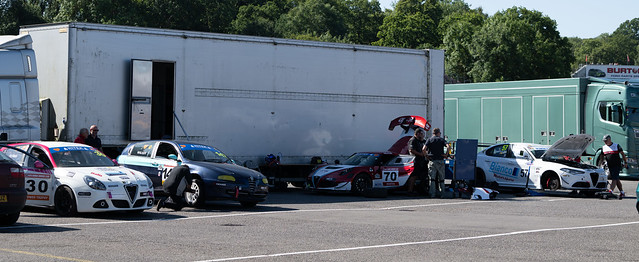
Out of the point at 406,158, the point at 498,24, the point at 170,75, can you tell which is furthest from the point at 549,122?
the point at 498,24

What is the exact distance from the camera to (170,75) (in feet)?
67.3

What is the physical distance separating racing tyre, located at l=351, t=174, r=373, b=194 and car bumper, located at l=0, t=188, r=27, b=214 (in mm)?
10525

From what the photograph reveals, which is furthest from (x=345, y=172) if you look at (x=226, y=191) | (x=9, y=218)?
(x=9, y=218)

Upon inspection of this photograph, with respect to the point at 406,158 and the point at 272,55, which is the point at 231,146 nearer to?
the point at 272,55

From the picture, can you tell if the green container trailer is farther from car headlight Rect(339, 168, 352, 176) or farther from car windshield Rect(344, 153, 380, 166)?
car headlight Rect(339, 168, 352, 176)

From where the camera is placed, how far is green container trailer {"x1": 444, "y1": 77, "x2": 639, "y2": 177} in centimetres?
2944

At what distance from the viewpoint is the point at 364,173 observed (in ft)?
70.7

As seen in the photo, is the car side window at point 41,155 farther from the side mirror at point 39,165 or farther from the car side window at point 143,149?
the car side window at point 143,149

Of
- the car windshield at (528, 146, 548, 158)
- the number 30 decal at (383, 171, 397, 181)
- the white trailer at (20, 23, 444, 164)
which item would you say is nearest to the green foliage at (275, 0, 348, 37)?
the white trailer at (20, 23, 444, 164)

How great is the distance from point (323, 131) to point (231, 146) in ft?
9.24

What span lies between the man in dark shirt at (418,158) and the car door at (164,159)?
21.5ft

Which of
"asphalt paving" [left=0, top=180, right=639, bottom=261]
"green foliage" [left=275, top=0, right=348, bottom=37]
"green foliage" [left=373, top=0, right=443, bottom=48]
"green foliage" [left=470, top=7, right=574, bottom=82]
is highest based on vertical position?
"green foliage" [left=275, top=0, right=348, bottom=37]

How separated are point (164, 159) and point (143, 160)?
1.87 feet

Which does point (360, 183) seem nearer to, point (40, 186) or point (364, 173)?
point (364, 173)
